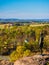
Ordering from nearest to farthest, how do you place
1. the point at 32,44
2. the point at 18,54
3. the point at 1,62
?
the point at 1,62 < the point at 18,54 < the point at 32,44

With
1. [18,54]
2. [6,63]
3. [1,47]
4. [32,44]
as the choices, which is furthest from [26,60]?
[1,47]

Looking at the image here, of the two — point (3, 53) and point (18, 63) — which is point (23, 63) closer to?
point (18, 63)

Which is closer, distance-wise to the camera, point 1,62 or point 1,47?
point 1,62

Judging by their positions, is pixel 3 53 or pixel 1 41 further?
pixel 1 41

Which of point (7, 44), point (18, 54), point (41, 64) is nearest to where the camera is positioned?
point (41, 64)

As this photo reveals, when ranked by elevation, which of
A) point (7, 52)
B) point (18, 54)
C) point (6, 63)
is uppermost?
point (6, 63)

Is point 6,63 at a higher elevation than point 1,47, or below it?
higher

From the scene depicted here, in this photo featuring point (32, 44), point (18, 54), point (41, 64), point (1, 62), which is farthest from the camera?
point (32, 44)

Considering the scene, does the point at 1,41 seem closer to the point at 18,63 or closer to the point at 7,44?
the point at 7,44

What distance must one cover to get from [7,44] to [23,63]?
60.0 metres

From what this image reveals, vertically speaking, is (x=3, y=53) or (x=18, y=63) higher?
(x=18, y=63)

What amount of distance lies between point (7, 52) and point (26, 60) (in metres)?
51.5

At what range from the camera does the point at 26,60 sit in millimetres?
16047

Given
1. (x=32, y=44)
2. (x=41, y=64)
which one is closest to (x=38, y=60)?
(x=41, y=64)
